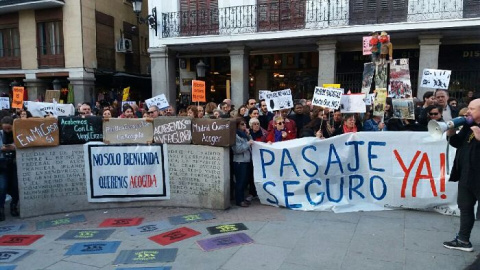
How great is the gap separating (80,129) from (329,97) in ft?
14.3

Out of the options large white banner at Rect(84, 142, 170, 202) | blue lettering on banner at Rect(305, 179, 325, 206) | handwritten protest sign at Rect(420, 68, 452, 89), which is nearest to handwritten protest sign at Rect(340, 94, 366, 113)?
blue lettering on banner at Rect(305, 179, 325, 206)

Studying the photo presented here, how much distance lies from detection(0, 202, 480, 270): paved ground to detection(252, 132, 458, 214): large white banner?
0.23 meters

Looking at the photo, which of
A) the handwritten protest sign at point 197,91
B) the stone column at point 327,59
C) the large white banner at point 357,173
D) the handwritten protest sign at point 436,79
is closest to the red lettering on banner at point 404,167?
the large white banner at point 357,173

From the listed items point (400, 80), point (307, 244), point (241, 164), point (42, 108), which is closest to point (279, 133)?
point (241, 164)

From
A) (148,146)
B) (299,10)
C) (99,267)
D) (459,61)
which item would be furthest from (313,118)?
(459,61)

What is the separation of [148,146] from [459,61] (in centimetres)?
1373

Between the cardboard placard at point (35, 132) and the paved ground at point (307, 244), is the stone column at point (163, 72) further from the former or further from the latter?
the paved ground at point (307, 244)

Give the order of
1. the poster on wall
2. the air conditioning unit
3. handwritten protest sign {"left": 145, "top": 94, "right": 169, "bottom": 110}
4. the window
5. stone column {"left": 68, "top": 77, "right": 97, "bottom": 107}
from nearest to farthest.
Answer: the poster on wall < handwritten protest sign {"left": 145, "top": 94, "right": 169, "bottom": 110} < stone column {"left": 68, "top": 77, "right": 97, "bottom": 107} < the window < the air conditioning unit

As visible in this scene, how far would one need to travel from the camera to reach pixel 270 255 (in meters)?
4.54

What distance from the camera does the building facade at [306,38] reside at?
13594 mm

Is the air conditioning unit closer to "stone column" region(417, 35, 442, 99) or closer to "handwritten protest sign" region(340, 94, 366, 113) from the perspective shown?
"stone column" region(417, 35, 442, 99)

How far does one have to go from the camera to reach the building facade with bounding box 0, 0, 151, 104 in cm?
1961

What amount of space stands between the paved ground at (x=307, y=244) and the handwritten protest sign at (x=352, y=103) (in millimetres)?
1738

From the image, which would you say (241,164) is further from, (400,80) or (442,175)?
(400,80)
